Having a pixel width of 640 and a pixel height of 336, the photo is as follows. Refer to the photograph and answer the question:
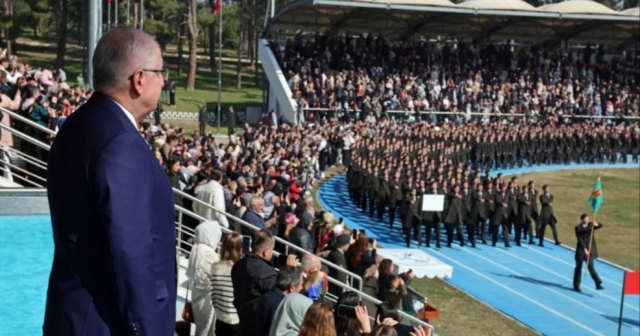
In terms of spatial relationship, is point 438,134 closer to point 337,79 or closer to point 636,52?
point 337,79

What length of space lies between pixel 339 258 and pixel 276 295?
3389mm

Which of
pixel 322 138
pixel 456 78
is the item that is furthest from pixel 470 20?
pixel 322 138

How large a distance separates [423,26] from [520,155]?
11364 mm

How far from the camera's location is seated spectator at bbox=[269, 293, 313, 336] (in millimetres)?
5227

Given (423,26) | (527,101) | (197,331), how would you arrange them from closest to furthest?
(197,331)
(527,101)
(423,26)

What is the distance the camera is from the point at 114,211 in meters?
2.19

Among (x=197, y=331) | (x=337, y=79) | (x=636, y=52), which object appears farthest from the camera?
(x=636, y=52)

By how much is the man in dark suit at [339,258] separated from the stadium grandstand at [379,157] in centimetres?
2

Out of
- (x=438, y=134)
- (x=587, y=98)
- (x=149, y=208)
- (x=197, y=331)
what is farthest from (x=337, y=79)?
(x=149, y=208)

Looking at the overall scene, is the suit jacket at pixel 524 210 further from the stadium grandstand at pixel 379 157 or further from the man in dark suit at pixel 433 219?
the man in dark suit at pixel 433 219

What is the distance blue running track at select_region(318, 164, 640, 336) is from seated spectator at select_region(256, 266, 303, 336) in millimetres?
9439

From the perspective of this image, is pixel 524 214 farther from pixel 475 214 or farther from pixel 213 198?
pixel 213 198

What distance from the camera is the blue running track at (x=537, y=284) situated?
15.1 meters

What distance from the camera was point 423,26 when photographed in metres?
42.8
